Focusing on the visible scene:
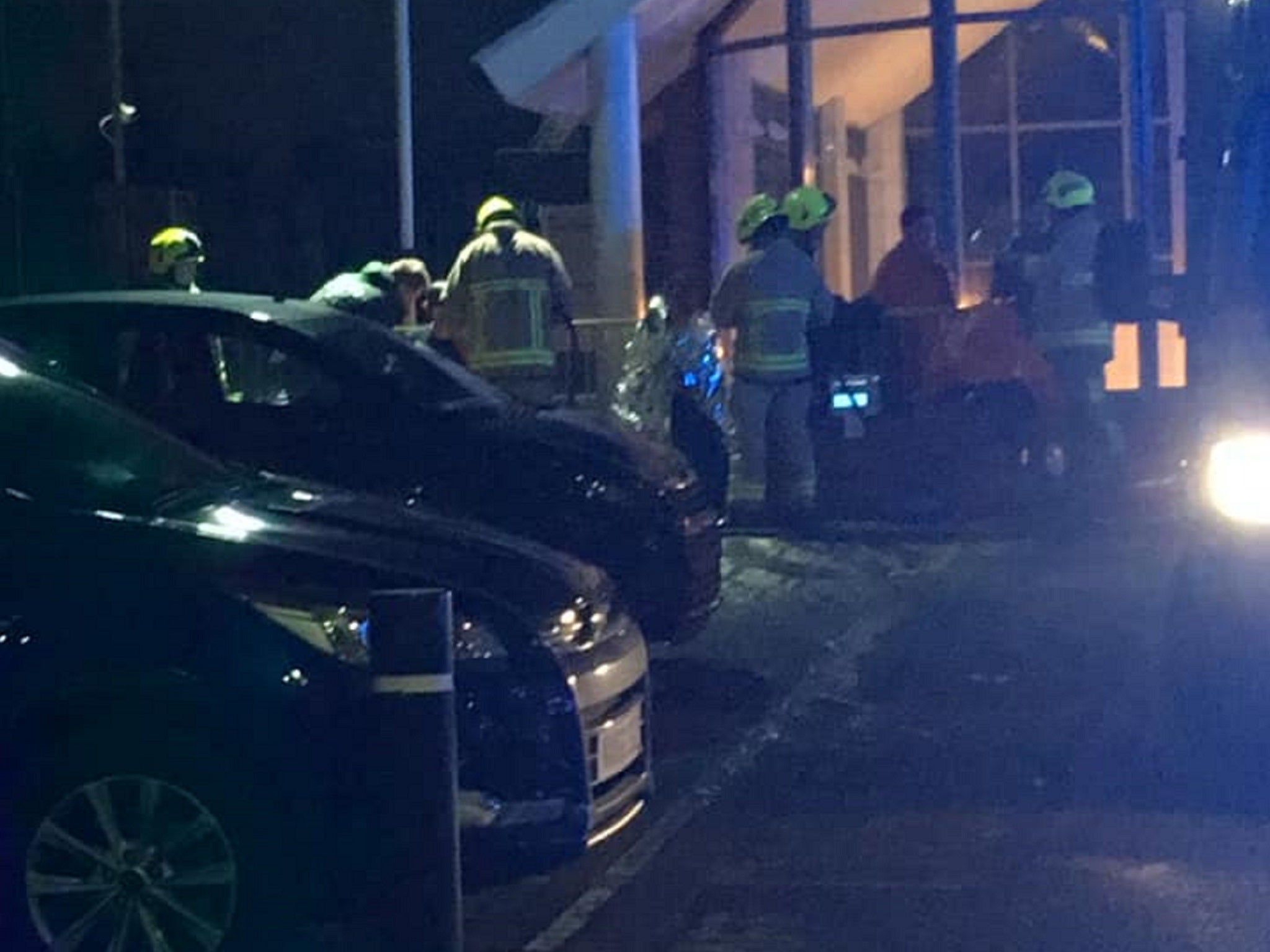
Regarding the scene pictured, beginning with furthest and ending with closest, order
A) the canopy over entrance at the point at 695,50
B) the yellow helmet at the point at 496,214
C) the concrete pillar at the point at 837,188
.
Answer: the concrete pillar at the point at 837,188, the canopy over entrance at the point at 695,50, the yellow helmet at the point at 496,214

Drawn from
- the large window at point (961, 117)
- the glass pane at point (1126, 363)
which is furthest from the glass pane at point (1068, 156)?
the glass pane at point (1126, 363)

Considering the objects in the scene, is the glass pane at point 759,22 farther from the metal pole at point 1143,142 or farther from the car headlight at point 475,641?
the car headlight at point 475,641

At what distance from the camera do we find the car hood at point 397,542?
640 centimetres

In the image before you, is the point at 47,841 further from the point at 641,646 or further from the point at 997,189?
the point at 997,189

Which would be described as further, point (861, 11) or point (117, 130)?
A: point (861, 11)

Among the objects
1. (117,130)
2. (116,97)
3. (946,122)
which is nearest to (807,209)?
(946,122)

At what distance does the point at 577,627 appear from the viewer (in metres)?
6.77

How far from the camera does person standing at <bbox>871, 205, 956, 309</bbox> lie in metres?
16.7

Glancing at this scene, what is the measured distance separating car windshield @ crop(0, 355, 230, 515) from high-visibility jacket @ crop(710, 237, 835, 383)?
8.09m

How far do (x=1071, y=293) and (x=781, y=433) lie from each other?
2.02 metres

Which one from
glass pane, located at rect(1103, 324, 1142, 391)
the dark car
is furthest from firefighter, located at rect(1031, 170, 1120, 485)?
the dark car

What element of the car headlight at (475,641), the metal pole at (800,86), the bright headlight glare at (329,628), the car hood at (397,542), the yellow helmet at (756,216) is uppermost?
the metal pole at (800,86)

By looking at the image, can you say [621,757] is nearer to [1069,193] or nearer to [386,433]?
[386,433]

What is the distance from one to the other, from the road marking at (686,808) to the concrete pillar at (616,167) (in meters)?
7.09
